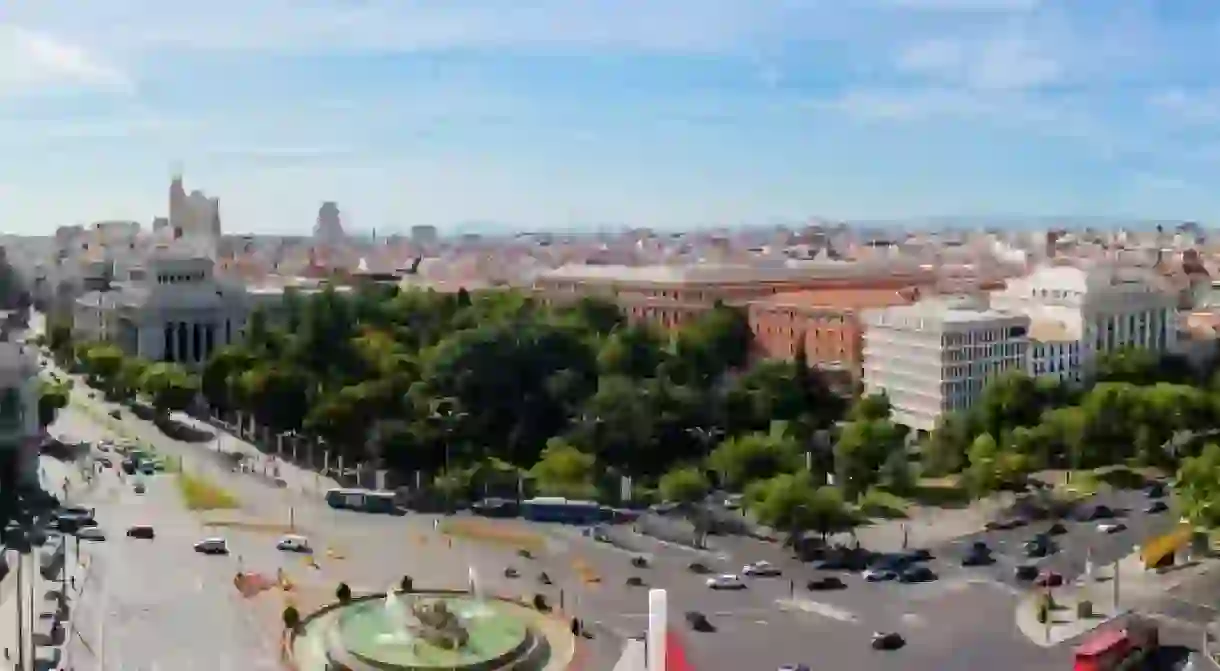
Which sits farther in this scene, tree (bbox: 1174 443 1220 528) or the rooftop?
the rooftop

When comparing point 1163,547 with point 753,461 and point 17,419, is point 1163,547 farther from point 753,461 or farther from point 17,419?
point 17,419

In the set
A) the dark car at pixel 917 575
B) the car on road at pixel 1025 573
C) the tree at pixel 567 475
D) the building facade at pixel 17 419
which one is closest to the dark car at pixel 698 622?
the dark car at pixel 917 575

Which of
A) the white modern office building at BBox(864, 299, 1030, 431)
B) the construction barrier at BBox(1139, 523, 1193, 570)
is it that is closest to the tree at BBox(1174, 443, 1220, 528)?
the construction barrier at BBox(1139, 523, 1193, 570)

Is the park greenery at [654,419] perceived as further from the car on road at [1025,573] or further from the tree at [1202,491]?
the car on road at [1025,573]

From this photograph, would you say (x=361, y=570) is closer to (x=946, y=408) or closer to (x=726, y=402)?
(x=726, y=402)

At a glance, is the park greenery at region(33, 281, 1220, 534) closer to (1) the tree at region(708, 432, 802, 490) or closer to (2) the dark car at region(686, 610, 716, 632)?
(1) the tree at region(708, 432, 802, 490)

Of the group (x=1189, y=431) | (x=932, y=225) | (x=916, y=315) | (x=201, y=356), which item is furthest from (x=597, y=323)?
(x=932, y=225)
